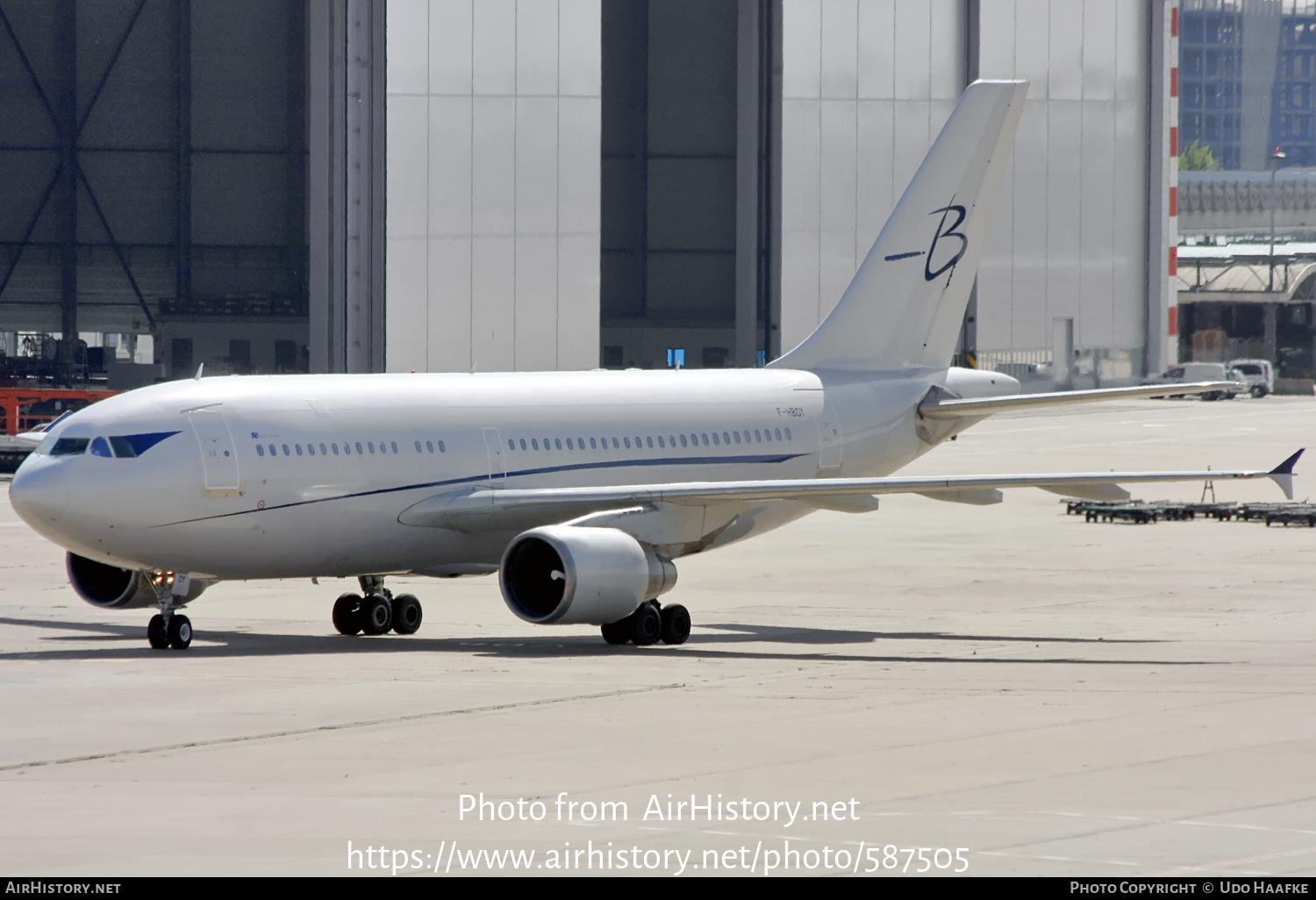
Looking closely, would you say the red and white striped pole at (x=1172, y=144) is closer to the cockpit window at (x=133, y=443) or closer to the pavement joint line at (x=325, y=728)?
the cockpit window at (x=133, y=443)

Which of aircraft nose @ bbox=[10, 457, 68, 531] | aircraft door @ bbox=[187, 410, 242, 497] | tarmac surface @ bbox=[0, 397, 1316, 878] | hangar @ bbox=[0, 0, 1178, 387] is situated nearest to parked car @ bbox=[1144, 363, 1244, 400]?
hangar @ bbox=[0, 0, 1178, 387]

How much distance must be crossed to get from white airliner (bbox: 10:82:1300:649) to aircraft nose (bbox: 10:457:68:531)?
0.03 metres

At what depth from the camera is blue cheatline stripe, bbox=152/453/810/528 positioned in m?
28.8

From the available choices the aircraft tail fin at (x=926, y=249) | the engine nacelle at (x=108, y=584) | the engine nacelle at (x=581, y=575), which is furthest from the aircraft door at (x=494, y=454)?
the aircraft tail fin at (x=926, y=249)

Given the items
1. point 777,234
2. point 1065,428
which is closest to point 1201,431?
point 1065,428

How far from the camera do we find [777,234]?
261 ft

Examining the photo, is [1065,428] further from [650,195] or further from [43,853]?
[43,853]

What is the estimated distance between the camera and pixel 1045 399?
112 feet

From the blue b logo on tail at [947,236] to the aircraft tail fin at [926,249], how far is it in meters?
0.02

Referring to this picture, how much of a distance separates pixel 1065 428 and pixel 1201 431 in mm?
6204

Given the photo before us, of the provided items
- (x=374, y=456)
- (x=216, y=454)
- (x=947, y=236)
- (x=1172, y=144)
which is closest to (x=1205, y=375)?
(x=1172, y=144)

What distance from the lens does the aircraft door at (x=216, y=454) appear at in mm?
28422

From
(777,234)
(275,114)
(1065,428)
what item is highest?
(275,114)

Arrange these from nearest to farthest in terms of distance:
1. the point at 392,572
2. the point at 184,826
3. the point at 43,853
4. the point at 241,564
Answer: the point at 43,853 → the point at 184,826 → the point at 241,564 → the point at 392,572
